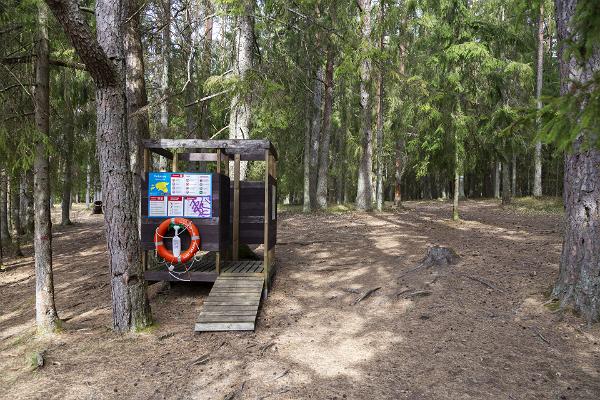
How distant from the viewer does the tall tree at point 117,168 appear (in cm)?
580

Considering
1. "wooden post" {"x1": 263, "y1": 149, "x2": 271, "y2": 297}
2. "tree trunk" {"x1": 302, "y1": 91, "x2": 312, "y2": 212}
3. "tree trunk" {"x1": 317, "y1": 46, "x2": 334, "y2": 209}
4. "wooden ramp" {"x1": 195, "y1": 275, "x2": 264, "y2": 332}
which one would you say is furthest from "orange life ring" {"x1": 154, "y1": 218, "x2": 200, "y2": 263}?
"tree trunk" {"x1": 317, "y1": 46, "x2": 334, "y2": 209}

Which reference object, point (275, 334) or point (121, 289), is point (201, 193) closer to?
point (121, 289)

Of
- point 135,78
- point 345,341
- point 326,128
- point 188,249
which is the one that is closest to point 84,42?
point 135,78

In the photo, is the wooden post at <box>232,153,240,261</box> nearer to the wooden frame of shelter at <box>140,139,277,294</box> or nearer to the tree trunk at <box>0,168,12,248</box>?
the wooden frame of shelter at <box>140,139,277,294</box>

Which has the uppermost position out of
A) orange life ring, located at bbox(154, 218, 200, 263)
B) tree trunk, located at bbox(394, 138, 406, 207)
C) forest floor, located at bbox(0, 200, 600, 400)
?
tree trunk, located at bbox(394, 138, 406, 207)

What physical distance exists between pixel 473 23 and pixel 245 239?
1072cm

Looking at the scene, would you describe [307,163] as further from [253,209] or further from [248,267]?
[248,267]

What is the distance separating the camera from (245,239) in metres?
8.60

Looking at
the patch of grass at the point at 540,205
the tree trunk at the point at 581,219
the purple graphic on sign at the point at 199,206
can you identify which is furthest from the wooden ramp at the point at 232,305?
the patch of grass at the point at 540,205

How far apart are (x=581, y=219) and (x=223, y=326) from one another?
17.8 feet

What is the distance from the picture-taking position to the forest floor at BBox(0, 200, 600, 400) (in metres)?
4.50

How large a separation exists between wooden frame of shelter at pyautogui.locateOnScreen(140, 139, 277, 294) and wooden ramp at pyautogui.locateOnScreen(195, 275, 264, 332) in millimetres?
261

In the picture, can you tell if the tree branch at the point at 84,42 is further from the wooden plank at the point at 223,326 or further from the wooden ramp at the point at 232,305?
the wooden plank at the point at 223,326

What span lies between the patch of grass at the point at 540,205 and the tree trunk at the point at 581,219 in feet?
43.2
